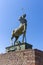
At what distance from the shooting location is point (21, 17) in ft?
34.4

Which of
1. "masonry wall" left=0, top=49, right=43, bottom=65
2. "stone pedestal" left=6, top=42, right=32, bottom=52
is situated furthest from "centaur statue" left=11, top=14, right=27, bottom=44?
"masonry wall" left=0, top=49, right=43, bottom=65

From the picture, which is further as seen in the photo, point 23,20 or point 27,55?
point 23,20

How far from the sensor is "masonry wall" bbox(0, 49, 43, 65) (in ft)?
28.7

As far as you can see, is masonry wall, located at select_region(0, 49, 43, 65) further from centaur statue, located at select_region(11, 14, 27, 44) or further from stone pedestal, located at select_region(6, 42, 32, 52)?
centaur statue, located at select_region(11, 14, 27, 44)

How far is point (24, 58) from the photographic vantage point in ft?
29.6

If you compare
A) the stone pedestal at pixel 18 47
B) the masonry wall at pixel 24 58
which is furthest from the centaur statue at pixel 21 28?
the masonry wall at pixel 24 58

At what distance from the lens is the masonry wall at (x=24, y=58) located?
344 inches

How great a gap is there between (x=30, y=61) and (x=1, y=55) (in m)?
1.86

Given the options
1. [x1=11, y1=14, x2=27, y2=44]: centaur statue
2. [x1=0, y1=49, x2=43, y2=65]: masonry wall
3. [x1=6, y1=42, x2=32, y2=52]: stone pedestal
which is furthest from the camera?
[x1=11, y1=14, x2=27, y2=44]: centaur statue

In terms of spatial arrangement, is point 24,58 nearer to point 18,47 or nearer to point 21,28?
point 18,47

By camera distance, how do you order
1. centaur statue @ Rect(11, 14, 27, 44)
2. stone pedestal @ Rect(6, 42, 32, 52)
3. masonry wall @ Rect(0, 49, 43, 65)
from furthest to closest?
centaur statue @ Rect(11, 14, 27, 44), stone pedestal @ Rect(6, 42, 32, 52), masonry wall @ Rect(0, 49, 43, 65)

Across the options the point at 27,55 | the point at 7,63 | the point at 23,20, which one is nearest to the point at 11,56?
the point at 7,63

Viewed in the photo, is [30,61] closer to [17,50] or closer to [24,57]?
[24,57]

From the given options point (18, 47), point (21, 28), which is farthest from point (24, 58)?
point (21, 28)
